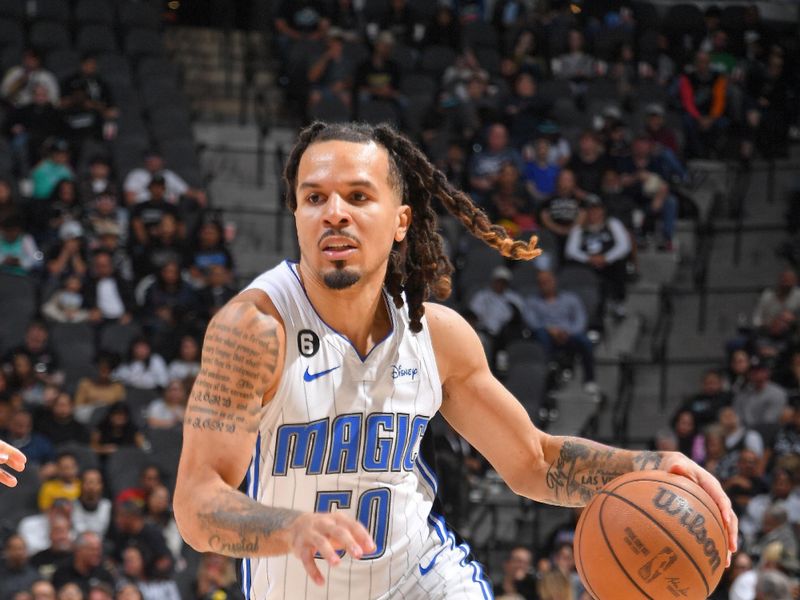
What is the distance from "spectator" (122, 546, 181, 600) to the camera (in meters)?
9.77

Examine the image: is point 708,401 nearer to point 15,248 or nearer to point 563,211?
point 563,211

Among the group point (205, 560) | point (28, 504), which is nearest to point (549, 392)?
point (205, 560)

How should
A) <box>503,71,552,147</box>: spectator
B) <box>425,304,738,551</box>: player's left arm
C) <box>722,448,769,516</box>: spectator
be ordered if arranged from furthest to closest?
<box>503,71,552,147</box>: spectator < <box>722,448,769,516</box>: spectator < <box>425,304,738,551</box>: player's left arm

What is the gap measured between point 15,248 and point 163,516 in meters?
3.20

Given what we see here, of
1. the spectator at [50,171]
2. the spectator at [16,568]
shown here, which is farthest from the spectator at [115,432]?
the spectator at [50,171]

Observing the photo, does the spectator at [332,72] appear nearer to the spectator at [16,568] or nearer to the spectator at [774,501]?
the spectator at [774,501]

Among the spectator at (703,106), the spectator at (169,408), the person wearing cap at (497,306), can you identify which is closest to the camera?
the spectator at (169,408)

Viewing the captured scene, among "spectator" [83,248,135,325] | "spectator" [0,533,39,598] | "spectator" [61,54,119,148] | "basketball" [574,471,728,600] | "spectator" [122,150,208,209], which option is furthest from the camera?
"spectator" [61,54,119,148]

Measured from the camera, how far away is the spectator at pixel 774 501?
1047 centimetres

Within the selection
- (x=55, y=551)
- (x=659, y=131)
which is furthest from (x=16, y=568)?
(x=659, y=131)

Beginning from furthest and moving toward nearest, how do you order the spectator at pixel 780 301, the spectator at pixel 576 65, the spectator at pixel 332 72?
the spectator at pixel 576 65 → the spectator at pixel 332 72 → the spectator at pixel 780 301

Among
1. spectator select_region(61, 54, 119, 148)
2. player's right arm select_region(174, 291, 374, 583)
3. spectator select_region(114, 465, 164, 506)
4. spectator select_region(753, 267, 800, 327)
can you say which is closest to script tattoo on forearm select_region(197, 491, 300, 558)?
player's right arm select_region(174, 291, 374, 583)

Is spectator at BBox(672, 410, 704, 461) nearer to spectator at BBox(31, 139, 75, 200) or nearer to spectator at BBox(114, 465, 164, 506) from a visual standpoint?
spectator at BBox(114, 465, 164, 506)

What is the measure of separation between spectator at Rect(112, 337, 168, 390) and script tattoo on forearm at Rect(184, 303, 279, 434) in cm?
761
